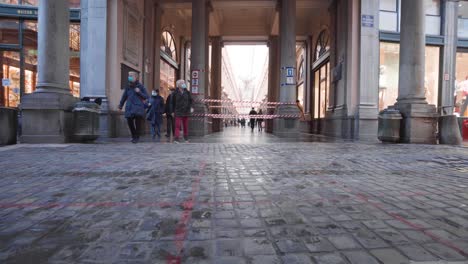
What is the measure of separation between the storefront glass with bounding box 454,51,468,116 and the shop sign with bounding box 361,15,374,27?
19.7 feet

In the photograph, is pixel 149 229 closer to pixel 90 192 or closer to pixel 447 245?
pixel 90 192

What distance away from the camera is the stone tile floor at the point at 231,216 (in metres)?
1.69

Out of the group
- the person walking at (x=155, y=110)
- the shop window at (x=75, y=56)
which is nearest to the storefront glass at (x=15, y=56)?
the shop window at (x=75, y=56)

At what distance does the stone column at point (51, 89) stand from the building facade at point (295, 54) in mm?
2048

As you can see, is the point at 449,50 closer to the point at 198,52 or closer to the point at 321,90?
the point at 321,90

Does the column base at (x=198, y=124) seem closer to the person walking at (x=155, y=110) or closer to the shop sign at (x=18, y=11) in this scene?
the person walking at (x=155, y=110)

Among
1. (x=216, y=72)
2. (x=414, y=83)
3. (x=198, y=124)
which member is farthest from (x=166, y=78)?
(x=414, y=83)

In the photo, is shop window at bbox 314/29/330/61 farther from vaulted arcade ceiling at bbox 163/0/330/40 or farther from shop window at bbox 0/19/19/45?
shop window at bbox 0/19/19/45

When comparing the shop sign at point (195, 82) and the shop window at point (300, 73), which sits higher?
the shop window at point (300, 73)

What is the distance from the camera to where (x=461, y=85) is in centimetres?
1519

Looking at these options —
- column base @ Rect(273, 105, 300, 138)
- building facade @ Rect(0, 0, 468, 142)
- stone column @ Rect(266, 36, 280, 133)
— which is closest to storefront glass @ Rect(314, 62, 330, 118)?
building facade @ Rect(0, 0, 468, 142)

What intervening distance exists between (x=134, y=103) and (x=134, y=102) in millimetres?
29

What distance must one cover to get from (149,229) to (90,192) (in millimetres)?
1305

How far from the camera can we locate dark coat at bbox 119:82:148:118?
8781 millimetres
